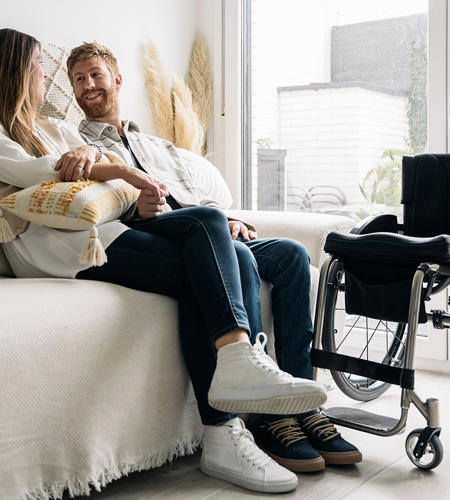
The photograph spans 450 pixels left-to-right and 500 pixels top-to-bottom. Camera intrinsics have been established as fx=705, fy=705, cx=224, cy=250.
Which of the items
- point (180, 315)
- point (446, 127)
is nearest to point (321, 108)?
point (446, 127)

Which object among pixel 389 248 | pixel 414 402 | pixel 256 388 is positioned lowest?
pixel 414 402

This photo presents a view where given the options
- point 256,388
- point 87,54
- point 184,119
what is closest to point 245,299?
point 256,388

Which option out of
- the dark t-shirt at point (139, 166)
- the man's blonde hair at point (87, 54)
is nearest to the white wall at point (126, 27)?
the man's blonde hair at point (87, 54)

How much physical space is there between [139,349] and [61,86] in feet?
4.70

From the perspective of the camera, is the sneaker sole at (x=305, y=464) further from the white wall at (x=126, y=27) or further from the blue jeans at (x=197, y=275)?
the white wall at (x=126, y=27)

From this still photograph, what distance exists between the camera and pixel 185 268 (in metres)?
1.78

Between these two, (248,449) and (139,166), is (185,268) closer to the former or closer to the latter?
(248,449)

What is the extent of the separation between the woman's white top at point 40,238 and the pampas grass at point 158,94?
1540 millimetres

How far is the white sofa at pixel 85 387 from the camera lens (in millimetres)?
1430

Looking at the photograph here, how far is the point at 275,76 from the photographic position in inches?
137

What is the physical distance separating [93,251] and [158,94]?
1793 mm

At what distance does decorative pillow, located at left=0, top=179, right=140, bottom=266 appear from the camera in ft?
5.52

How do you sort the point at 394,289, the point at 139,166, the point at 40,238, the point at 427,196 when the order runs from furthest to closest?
the point at 139,166 → the point at 427,196 → the point at 394,289 → the point at 40,238

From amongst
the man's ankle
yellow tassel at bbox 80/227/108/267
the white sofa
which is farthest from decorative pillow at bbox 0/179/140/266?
the man's ankle
